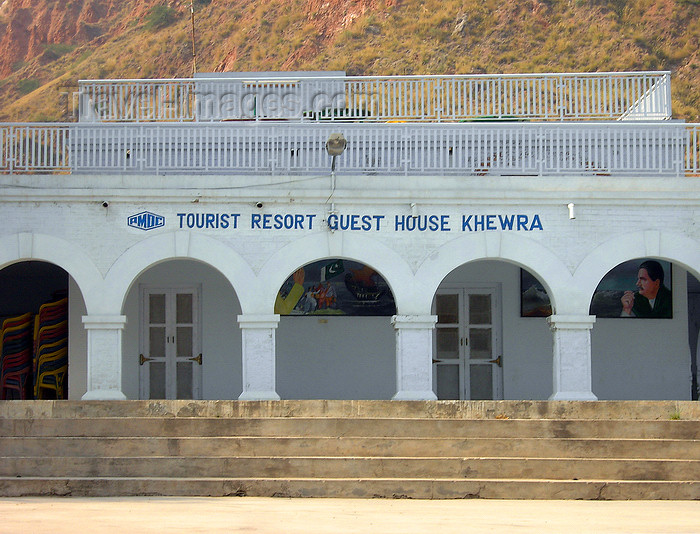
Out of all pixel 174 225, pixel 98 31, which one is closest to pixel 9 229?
pixel 174 225

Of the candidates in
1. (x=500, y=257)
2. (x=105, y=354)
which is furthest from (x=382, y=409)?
(x=105, y=354)

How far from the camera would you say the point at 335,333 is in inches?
647

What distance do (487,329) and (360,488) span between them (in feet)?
A: 19.9

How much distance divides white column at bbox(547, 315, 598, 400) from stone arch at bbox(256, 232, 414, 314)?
222cm

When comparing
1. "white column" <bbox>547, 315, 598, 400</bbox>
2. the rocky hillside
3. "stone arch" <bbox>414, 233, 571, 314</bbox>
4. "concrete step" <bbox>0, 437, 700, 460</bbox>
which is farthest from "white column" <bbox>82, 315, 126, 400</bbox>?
the rocky hillside

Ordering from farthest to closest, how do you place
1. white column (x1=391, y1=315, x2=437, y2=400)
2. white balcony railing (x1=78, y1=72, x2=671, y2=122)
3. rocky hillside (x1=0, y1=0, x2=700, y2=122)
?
rocky hillside (x1=0, y1=0, x2=700, y2=122) < white balcony railing (x1=78, y1=72, x2=671, y2=122) < white column (x1=391, y1=315, x2=437, y2=400)

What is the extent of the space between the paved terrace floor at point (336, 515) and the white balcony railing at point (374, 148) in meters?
5.59

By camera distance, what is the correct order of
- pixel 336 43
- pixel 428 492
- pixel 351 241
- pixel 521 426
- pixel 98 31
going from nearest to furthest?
1. pixel 428 492
2. pixel 521 426
3. pixel 351 241
4. pixel 336 43
5. pixel 98 31

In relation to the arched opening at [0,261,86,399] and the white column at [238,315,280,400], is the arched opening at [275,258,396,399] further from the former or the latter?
the arched opening at [0,261,86,399]

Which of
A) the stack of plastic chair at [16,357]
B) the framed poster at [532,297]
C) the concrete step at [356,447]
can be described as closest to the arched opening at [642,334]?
the framed poster at [532,297]

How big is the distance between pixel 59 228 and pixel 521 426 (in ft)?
23.3

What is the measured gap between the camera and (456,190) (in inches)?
563

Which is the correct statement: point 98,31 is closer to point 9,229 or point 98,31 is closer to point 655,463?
point 9,229

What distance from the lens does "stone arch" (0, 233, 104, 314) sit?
14.2m
